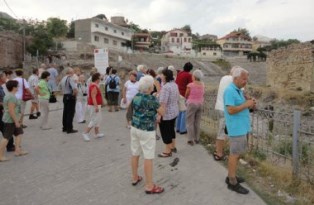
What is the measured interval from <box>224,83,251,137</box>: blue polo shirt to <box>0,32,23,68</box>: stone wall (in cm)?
3847

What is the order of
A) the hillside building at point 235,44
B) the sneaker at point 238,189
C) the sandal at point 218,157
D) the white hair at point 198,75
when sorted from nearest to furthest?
the sneaker at point 238,189 → the sandal at point 218,157 → the white hair at point 198,75 → the hillside building at point 235,44

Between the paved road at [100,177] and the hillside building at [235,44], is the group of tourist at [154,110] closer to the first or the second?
the paved road at [100,177]

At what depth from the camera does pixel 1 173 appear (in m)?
6.09

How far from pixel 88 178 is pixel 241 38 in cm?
9772

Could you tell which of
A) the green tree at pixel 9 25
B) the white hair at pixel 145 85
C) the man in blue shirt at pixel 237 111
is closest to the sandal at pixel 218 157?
the man in blue shirt at pixel 237 111

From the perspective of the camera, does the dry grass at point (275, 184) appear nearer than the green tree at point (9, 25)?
Yes

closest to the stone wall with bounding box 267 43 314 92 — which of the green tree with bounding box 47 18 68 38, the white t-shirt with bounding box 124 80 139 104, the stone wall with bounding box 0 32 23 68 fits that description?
the white t-shirt with bounding box 124 80 139 104

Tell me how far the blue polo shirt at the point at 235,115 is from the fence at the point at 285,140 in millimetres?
1171

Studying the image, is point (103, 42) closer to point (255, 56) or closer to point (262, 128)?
point (255, 56)

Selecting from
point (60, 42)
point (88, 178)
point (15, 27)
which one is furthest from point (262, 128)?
point (15, 27)

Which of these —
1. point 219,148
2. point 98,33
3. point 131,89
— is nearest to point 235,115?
point 219,148

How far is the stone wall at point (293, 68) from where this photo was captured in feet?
75.0

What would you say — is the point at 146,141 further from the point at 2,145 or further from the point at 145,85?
the point at 2,145

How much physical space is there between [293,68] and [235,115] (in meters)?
22.2
